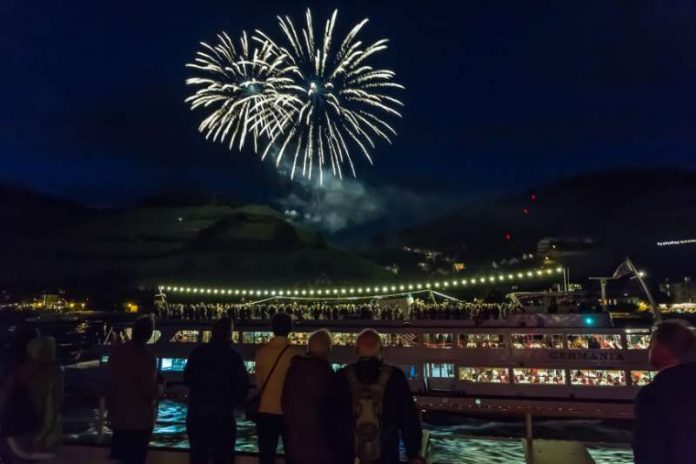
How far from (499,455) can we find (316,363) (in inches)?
413

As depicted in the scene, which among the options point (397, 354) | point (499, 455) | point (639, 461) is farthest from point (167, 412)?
point (639, 461)

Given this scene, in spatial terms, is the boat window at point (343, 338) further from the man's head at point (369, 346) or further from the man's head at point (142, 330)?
the man's head at point (369, 346)

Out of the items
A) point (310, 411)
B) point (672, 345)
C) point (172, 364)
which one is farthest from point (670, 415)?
point (172, 364)

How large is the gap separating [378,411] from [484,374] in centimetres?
2150

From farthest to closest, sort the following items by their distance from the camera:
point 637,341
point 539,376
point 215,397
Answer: point 539,376
point 637,341
point 215,397

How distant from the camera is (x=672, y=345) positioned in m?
3.48

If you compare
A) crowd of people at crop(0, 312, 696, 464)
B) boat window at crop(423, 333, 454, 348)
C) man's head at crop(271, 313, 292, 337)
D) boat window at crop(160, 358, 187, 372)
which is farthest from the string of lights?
crowd of people at crop(0, 312, 696, 464)

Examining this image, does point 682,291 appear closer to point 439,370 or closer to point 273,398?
point 439,370

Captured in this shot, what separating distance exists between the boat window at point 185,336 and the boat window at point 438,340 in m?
13.2

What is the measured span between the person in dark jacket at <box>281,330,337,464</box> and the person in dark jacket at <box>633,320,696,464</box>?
91.6 inches

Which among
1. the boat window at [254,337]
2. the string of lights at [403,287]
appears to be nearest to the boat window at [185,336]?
the boat window at [254,337]

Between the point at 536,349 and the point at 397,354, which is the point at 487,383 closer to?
the point at 536,349

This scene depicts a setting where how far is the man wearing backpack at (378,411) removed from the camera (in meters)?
4.39

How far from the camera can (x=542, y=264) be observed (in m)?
37.3
